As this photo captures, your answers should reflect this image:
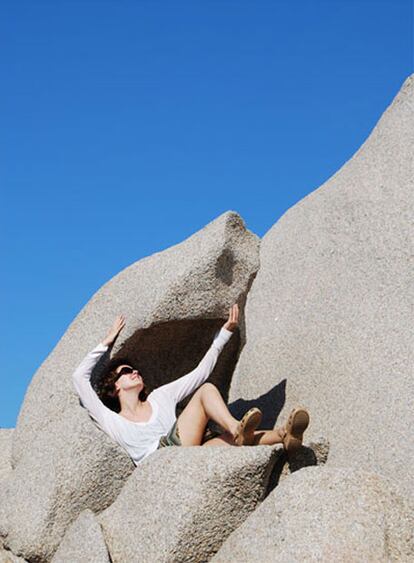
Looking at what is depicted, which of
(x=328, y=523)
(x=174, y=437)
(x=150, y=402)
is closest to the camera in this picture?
(x=328, y=523)

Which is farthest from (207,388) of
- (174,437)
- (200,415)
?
(174,437)

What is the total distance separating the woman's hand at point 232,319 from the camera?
6750 mm

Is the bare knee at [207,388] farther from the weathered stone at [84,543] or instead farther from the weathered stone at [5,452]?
the weathered stone at [5,452]

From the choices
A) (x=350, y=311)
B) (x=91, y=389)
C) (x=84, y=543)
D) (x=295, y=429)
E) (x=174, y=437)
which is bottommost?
(x=84, y=543)

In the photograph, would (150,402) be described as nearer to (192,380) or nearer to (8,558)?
→ (192,380)

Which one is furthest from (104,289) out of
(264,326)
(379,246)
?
(379,246)

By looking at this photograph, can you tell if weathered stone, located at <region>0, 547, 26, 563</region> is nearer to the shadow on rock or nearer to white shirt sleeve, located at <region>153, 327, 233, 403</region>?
white shirt sleeve, located at <region>153, 327, 233, 403</region>

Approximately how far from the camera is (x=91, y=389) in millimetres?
6453

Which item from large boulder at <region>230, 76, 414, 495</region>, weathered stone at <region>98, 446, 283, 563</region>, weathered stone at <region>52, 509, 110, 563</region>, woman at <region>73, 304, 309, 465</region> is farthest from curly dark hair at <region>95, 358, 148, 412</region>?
large boulder at <region>230, 76, 414, 495</region>

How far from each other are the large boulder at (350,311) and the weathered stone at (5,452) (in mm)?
1961

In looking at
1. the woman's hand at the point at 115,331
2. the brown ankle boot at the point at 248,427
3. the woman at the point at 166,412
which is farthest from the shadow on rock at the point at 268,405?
the brown ankle boot at the point at 248,427

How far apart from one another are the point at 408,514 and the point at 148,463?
160cm

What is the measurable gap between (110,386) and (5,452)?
1895mm

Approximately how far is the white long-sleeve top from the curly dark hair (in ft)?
0.54
